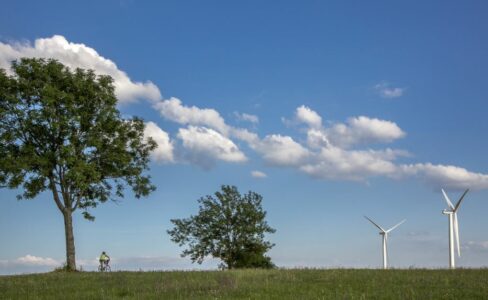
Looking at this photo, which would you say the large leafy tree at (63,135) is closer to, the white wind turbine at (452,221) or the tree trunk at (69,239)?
the tree trunk at (69,239)

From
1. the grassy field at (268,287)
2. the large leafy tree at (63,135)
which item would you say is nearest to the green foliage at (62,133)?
the large leafy tree at (63,135)

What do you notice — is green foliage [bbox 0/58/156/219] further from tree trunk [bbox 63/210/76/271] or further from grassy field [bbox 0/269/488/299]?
grassy field [bbox 0/269/488/299]

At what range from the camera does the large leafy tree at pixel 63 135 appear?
137 ft

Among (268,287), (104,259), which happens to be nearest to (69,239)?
(104,259)

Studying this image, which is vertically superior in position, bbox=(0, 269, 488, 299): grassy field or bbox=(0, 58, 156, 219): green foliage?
bbox=(0, 58, 156, 219): green foliage

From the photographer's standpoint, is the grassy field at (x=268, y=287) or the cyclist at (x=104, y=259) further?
the cyclist at (x=104, y=259)

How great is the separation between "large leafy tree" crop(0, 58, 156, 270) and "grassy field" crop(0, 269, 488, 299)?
14.4 m

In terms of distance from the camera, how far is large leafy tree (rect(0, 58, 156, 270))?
137 feet

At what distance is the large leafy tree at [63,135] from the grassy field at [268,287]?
47.1ft

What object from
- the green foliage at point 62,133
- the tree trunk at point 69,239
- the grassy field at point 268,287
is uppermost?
the green foliage at point 62,133

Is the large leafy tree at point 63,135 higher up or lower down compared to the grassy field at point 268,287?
higher up

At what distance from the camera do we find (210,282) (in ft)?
81.4

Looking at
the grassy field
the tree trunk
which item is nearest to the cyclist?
the tree trunk

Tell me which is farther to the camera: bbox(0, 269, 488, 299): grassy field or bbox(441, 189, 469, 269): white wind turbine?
bbox(441, 189, 469, 269): white wind turbine
